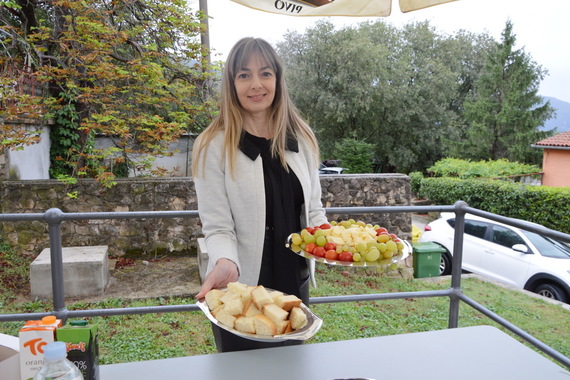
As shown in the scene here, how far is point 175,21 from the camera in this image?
6492mm

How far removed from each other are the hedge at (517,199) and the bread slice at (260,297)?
1298cm

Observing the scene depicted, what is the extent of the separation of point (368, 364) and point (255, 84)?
1.01 m

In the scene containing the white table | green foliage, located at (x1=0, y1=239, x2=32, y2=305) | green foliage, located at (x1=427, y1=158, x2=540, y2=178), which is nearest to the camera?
the white table

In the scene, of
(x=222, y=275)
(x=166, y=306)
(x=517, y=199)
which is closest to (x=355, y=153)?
(x=517, y=199)

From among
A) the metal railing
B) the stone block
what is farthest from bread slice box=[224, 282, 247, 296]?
the stone block

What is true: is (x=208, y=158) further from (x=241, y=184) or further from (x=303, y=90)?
(x=303, y=90)

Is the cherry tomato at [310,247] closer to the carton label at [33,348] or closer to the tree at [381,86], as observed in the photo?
the carton label at [33,348]

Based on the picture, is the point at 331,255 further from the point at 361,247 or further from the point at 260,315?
the point at 260,315

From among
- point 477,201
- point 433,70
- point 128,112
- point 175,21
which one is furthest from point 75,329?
point 433,70

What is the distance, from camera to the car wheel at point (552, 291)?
695 centimetres

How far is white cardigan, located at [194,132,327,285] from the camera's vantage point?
1.57 meters

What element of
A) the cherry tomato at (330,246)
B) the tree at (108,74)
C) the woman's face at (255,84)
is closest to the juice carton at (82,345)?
the cherry tomato at (330,246)

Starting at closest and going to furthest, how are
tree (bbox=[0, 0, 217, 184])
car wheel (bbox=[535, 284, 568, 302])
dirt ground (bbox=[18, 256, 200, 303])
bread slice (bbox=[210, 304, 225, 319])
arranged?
bread slice (bbox=[210, 304, 225, 319]) < dirt ground (bbox=[18, 256, 200, 303]) < tree (bbox=[0, 0, 217, 184]) < car wheel (bbox=[535, 284, 568, 302])

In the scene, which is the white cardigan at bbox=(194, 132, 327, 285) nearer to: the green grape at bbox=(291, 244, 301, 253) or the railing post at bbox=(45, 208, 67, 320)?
the green grape at bbox=(291, 244, 301, 253)
